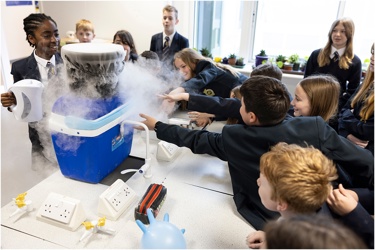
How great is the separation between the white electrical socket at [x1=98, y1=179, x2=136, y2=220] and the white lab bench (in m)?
0.02

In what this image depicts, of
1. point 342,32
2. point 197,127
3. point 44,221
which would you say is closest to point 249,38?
point 342,32

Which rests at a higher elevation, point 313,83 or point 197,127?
point 313,83

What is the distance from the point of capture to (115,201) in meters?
1.07

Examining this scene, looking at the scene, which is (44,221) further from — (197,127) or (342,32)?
(342,32)

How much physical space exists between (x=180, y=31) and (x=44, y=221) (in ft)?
9.58

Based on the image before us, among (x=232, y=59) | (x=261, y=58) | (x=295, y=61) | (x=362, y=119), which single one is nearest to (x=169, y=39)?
(x=232, y=59)

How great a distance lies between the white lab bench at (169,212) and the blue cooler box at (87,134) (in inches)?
3.3

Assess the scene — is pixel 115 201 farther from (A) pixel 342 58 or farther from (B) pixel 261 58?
(B) pixel 261 58

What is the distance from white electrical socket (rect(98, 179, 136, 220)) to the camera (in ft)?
3.44

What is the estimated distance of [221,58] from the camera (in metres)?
3.58

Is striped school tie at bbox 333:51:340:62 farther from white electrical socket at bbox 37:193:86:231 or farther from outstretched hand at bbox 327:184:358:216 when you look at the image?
white electrical socket at bbox 37:193:86:231

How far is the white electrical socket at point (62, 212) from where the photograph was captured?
0.99m

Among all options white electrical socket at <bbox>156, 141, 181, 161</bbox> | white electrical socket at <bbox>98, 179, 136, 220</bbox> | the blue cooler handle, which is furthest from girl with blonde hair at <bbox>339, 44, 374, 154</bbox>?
white electrical socket at <bbox>98, 179, 136, 220</bbox>

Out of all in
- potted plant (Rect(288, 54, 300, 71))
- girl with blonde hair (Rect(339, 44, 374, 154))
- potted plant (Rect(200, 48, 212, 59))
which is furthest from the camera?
potted plant (Rect(200, 48, 212, 59))
